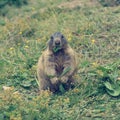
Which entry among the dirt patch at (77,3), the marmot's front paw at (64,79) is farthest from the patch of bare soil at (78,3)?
the marmot's front paw at (64,79)

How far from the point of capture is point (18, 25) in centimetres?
953

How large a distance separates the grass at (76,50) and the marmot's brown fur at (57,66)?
16 cm

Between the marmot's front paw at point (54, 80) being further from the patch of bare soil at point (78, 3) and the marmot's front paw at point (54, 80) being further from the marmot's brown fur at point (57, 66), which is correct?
the patch of bare soil at point (78, 3)

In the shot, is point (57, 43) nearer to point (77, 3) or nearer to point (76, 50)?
point (76, 50)

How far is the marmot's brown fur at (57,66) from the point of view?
6477 millimetres

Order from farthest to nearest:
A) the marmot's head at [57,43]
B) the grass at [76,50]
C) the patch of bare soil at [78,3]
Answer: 1. the patch of bare soil at [78,3]
2. the marmot's head at [57,43]
3. the grass at [76,50]

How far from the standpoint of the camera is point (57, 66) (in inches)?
258

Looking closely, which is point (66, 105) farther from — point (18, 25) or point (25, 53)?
point (18, 25)

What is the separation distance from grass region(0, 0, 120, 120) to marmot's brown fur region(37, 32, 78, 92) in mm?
156

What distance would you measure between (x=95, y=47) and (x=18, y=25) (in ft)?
A: 6.81

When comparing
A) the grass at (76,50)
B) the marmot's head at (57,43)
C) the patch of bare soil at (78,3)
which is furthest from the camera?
the patch of bare soil at (78,3)

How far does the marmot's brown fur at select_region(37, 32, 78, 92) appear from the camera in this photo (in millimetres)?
6477

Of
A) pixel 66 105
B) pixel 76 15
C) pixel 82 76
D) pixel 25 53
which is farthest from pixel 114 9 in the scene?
pixel 66 105

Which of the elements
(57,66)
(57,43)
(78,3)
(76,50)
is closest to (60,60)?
(57,66)
